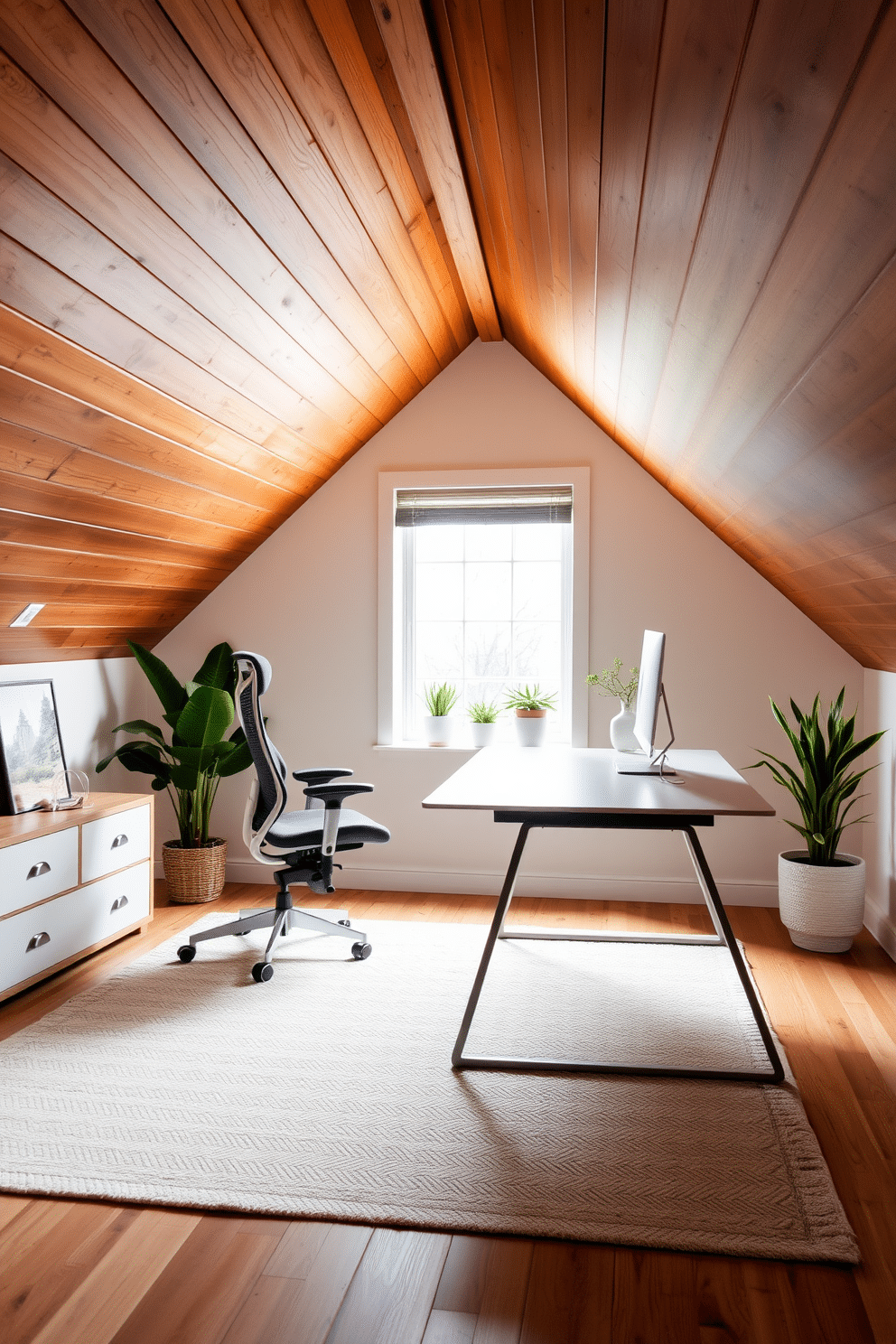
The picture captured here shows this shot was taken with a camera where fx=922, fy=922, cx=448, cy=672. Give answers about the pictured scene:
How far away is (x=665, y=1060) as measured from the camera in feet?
8.91

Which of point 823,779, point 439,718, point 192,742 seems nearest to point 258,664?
point 192,742

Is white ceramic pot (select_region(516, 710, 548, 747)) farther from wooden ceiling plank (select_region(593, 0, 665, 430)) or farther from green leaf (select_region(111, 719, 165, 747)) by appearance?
wooden ceiling plank (select_region(593, 0, 665, 430))

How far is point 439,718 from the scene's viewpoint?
15.4ft

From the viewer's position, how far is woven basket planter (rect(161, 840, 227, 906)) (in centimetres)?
441

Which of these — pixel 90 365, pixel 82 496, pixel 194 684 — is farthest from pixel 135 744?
pixel 90 365

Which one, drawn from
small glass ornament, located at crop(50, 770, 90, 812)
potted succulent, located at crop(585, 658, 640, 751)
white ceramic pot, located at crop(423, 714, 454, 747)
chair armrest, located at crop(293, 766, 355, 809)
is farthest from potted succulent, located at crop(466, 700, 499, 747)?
small glass ornament, located at crop(50, 770, 90, 812)

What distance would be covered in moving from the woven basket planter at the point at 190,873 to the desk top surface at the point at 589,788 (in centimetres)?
156

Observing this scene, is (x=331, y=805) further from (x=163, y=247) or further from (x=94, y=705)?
(x=163, y=247)

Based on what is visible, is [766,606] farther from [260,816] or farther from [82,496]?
[82,496]

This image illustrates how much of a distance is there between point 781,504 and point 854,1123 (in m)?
1.75

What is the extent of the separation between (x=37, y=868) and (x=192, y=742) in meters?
1.09

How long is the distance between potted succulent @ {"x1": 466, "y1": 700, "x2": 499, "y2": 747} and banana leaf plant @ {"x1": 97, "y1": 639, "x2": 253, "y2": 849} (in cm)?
112

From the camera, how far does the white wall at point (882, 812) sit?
370cm

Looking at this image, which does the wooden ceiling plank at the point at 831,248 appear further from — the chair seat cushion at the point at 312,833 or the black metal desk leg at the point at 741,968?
the chair seat cushion at the point at 312,833
